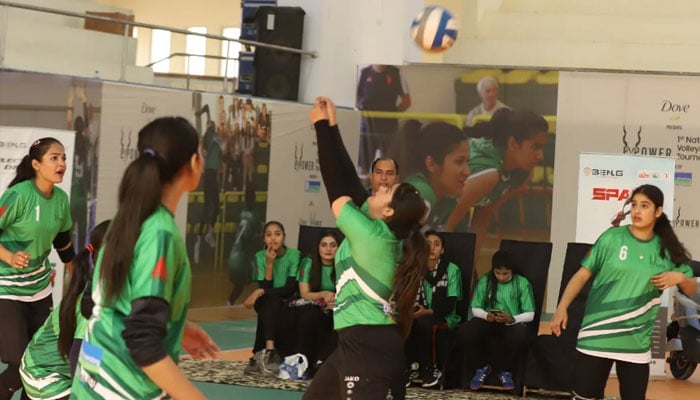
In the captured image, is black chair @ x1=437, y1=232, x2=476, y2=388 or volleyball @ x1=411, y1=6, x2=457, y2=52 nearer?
black chair @ x1=437, y1=232, x2=476, y2=388

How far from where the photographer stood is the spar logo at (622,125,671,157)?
43.1ft

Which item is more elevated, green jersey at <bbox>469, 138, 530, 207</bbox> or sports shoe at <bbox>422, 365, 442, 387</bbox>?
green jersey at <bbox>469, 138, 530, 207</bbox>

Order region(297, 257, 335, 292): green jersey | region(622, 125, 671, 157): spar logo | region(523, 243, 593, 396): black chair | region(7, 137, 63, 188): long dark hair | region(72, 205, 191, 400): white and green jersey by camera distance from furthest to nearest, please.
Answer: region(622, 125, 671, 157): spar logo → region(297, 257, 335, 292): green jersey → region(523, 243, 593, 396): black chair → region(7, 137, 63, 188): long dark hair → region(72, 205, 191, 400): white and green jersey

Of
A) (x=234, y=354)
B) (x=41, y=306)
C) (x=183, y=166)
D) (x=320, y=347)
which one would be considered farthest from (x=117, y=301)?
(x=234, y=354)

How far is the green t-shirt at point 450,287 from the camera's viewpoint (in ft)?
28.6

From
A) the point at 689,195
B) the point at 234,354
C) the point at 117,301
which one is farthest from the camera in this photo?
the point at 689,195

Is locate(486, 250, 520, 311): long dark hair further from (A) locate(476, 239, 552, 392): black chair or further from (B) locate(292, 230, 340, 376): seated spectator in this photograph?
(B) locate(292, 230, 340, 376): seated spectator

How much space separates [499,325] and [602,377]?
8.89ft

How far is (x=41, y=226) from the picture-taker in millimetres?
6145

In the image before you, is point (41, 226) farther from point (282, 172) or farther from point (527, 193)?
point (527, 193)

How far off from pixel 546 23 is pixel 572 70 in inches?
150

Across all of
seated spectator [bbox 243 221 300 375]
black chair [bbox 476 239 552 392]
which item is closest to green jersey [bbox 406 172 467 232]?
seated spectator [bbox 243 221 300 375]

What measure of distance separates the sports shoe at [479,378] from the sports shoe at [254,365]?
65.0 inches

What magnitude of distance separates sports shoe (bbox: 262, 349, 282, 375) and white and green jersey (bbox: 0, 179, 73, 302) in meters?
2.86
